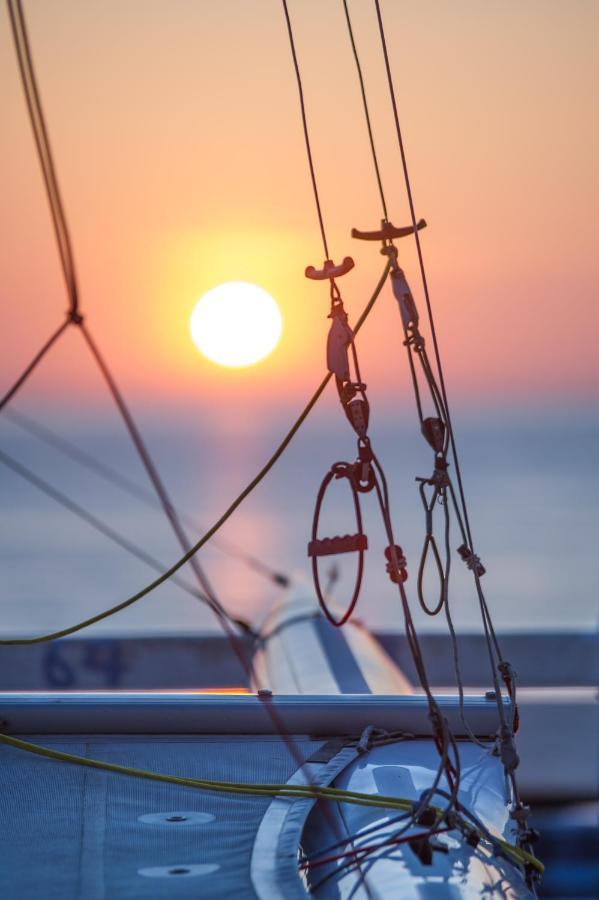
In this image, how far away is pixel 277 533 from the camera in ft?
45.2

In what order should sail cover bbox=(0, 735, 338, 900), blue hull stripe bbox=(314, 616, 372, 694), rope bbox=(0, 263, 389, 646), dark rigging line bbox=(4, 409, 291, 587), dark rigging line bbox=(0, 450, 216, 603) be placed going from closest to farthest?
sail cover bbox=(0, 735, 338, 900)
rope bbox=(0, 263, 389, 646)
blue hull stripe bbox=(314, 616, 372, 694)
dark rigging line bbox=(0, 450, 216, 603)
dark rigging line bbox=(4, 409, 291, 587)

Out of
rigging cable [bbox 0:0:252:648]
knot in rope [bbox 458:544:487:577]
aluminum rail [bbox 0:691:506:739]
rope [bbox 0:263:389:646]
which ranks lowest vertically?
aluminum rail [bbox 0:691:506:739]

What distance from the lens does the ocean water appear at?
380 inches

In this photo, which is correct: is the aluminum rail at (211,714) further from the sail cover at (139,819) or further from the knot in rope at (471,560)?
the knot in rope at (471,560)

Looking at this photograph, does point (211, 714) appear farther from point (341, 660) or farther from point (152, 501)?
point (152, 501)

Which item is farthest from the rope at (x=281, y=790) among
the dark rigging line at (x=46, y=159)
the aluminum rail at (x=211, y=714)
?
the dark rigging line at (x=46, y=159)

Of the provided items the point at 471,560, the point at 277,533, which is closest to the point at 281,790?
the point at 471,560

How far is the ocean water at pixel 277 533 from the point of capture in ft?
31.7

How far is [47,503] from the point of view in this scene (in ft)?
57.8

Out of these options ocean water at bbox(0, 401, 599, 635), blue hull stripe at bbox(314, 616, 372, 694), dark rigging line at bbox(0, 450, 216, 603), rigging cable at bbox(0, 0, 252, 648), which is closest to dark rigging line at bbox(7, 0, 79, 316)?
rigging cable at bbox(0, 0, 252, 648)

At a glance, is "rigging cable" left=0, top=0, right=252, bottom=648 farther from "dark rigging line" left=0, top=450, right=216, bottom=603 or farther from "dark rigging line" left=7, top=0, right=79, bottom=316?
"dark rigging line" left=0, top=450, right=216, bottom=603

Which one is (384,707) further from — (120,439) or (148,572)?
(120,439)

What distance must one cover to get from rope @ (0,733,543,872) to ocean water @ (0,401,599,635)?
3.85 metres

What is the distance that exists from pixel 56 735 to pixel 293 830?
25.9 inches
